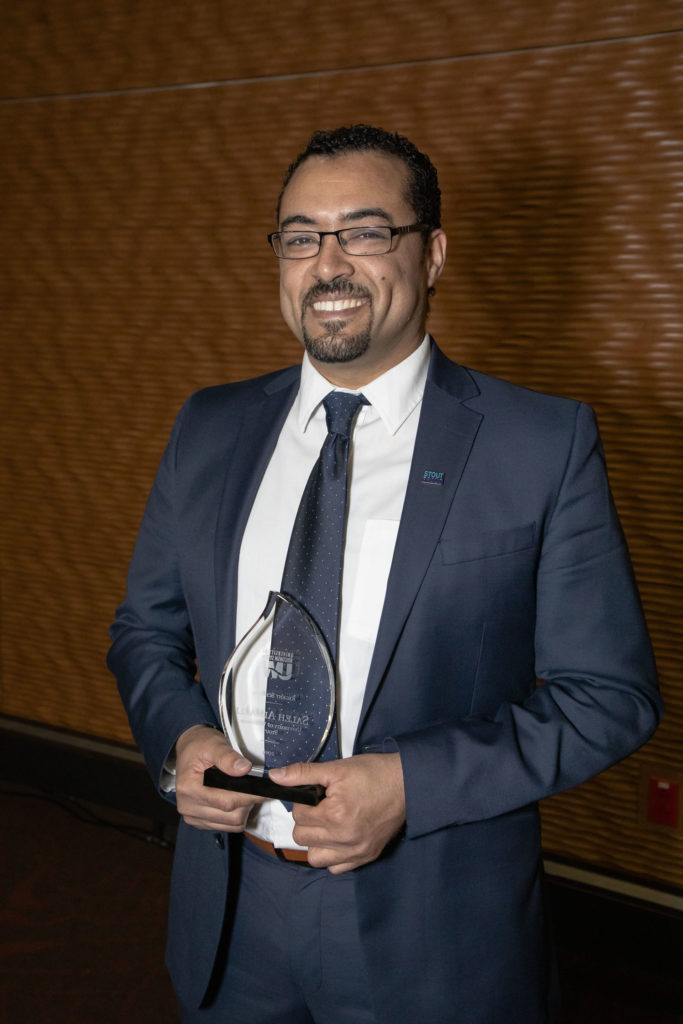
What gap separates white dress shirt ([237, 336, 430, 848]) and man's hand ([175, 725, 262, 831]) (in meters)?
0.11

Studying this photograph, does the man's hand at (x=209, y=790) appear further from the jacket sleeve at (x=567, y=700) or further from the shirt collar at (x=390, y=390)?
the shirt collar at (x=390, y=390)

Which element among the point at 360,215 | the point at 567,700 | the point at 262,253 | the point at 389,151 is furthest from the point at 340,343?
the point at 262,253

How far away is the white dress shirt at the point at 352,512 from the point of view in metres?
1.12

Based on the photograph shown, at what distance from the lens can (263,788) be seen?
0.92m

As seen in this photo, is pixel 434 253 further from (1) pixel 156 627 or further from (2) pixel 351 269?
(1) pixel 156 627

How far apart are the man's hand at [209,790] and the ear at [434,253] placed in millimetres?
749

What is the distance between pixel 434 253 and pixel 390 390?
258mm

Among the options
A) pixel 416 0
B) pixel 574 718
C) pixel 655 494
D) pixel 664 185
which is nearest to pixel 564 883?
pixel 655 494

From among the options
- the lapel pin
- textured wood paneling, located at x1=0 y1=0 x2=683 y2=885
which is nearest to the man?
the lapel pin

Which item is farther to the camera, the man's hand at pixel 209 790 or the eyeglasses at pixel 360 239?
the eyeglasses at pixel 360 239

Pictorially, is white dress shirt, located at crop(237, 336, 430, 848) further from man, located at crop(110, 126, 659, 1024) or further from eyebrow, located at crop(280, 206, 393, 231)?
eyebrow, located at crop(280, 206, 393, 231)

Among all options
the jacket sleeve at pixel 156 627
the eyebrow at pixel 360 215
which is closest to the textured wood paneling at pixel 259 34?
the eyebrow at pixel 360 215

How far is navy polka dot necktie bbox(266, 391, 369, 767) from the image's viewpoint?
105cm

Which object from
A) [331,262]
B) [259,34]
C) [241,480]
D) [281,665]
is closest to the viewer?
[281,665]
